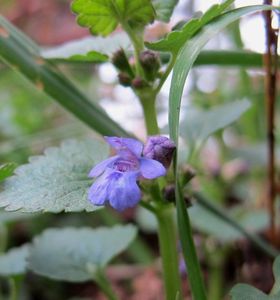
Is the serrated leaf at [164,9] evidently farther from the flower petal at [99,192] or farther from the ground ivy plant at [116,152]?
the flower petal at [99,192]

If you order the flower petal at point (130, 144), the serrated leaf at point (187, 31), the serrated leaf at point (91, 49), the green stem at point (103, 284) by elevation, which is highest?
the serrated leaf at point (187, 31)

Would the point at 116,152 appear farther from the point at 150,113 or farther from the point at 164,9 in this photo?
the point at 164,9

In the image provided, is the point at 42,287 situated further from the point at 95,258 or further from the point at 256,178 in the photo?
the point at 256,178

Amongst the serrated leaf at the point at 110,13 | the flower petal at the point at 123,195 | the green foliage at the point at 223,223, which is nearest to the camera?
the flower petal at the point at 123,195

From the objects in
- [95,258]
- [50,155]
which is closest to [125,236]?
[95,258]

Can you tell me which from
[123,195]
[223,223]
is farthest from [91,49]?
[223,223]

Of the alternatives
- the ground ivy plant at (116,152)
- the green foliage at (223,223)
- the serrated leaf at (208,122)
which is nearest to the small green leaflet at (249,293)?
the ground ivy plant at (116,152)

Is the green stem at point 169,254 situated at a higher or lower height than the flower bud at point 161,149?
lower
